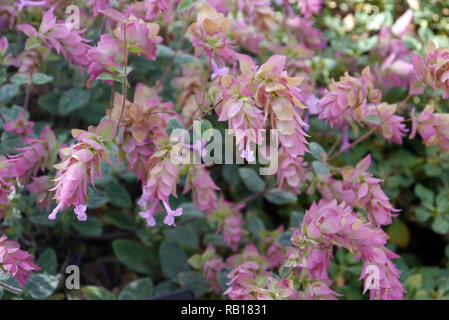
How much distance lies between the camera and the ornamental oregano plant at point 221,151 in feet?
2.68

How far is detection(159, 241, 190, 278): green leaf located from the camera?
1.26 m

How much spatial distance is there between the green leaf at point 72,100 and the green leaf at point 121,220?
321 mm

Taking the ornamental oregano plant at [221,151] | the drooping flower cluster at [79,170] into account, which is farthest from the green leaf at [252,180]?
the drooping flower cluster at [79,170]

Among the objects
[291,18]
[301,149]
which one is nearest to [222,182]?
[291,18]

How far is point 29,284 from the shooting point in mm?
1068

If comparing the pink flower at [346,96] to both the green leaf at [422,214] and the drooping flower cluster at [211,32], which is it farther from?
the green leaf at [422,214]

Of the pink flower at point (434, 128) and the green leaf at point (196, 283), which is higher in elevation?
the pink flower at point (434, 128)

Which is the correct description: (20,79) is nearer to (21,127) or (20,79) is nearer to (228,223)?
(21,127)

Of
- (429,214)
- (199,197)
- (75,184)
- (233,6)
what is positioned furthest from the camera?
(429,214)

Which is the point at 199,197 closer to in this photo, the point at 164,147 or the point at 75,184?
the point at 164,147

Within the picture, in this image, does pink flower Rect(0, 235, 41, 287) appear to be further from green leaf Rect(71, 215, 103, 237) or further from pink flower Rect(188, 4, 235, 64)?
pink flower Rect(188, 4, 235, 64)

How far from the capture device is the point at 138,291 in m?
1.17

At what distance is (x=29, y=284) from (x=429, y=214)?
42.6 inches
